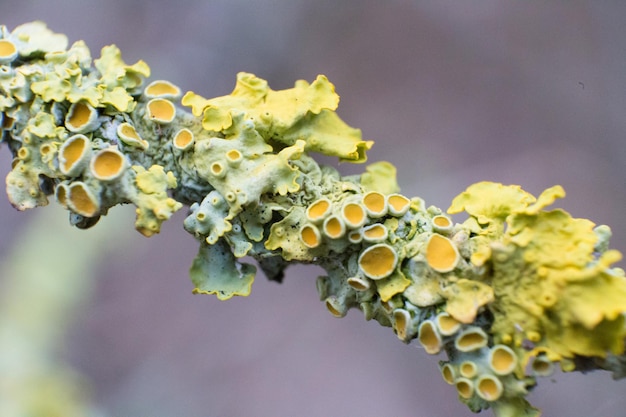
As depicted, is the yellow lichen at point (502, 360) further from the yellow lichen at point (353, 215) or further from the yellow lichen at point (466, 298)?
the yellow lichen at point (353, 215)

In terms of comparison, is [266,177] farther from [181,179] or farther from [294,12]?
[294,12]

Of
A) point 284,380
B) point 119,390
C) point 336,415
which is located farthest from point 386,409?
point 119,390

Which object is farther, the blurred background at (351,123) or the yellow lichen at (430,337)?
the blurred background at (351,123)

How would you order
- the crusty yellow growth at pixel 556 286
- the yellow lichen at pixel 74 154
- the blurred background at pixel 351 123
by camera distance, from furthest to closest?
the blurred background at pixel 351 123 < the yellow lichen at pixel 74 154 < the crusty yellow growth at pixel 556 286

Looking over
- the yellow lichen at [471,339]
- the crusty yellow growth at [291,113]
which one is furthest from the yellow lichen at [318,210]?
the yellow lichen at [471,339]

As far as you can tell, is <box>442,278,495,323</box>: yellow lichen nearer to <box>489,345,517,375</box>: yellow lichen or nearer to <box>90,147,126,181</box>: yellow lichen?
<box>489,345,517,375</box>: yellow lichen

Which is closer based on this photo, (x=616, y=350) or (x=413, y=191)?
(x=616, y=350)

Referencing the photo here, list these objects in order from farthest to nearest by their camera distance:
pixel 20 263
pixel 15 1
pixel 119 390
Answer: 1. pixel 15 1
2. pixel 20 263
3. pixel 119 390

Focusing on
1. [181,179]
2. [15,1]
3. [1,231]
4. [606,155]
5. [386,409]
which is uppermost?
[15,1]

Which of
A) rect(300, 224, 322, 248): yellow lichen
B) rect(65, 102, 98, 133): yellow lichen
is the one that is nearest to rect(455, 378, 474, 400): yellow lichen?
rect(300, 224, 322, 248): yellow lichen
